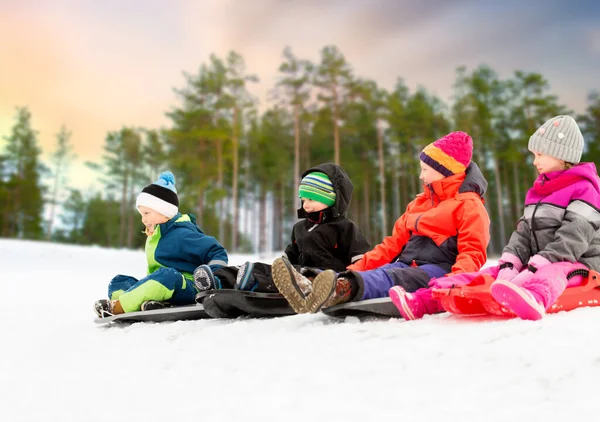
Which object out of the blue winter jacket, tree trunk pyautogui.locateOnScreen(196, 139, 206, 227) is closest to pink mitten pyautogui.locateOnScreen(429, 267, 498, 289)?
the blue winter jacket

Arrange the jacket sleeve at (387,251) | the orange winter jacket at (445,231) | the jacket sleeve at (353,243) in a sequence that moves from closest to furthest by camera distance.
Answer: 1. the orange winter jacket at (445,231)
2. the jacket sleeve at (387,251)
3. the jacket sleeve at (353,243)

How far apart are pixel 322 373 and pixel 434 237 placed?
1.62 meters

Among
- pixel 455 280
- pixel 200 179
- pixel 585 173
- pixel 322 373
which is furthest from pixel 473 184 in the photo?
pixel 200 179

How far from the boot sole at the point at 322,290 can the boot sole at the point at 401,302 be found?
0.33 meters

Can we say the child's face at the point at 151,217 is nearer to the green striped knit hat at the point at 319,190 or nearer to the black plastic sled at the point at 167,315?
the black plastic sled at the point at 167,315

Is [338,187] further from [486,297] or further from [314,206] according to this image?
[486,297]

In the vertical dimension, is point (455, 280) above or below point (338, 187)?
below

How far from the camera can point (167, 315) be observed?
3.62 meters

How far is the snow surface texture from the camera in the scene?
160 centimetres

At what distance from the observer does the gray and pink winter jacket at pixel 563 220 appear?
8.29 ft

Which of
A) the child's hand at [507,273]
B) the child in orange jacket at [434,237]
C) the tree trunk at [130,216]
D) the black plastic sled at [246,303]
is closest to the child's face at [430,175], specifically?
the child in orange jacket at [434,237]

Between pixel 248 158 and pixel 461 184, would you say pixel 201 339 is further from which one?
pixel 248 158

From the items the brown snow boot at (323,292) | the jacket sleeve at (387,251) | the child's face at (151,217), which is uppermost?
the child's face at (151,217)

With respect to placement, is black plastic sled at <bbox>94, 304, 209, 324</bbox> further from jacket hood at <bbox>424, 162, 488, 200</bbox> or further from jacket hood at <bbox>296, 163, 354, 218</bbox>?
jacket hood at <bbox>424, 162, 488, 200</bbox>
